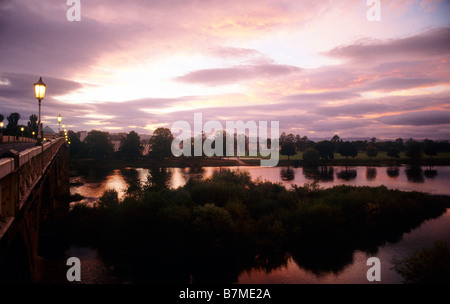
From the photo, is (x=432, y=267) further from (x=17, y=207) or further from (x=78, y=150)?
(x=78, y=150)

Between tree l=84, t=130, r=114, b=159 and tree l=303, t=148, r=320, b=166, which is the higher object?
tree l=84, t=130, r=114, b=159

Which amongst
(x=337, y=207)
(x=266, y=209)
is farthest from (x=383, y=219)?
(x=266, y=209)

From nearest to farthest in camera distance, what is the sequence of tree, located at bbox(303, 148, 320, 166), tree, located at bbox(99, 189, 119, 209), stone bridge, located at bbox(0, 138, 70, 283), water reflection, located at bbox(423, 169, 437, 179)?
stone bridge, located at bbox(0, 138, 70, 283) → tree, located at bbox(99, 189, 119, 209) → water reflection, located at bbox(423, 169, 437, 179) → tree, located at bbox(303, 148, 320, 166)

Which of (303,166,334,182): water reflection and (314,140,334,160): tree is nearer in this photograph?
(303,166,334,182): water reflection

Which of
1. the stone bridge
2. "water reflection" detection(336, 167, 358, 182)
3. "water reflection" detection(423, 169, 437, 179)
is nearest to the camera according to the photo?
the stone bridge

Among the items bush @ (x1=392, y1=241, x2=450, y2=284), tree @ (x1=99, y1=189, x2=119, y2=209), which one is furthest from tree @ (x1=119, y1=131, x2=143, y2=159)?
bush @ (x1=392, y1=241, x2=450, y2=284)

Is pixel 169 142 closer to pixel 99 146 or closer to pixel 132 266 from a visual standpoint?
pixel 99 146

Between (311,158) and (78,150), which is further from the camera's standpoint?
(311,158)

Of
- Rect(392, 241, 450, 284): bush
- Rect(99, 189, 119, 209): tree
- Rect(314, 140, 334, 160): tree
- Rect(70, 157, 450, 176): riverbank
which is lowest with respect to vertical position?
Rect(392, 241, 450, 284): bush

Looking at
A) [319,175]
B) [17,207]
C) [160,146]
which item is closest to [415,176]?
[319,175]

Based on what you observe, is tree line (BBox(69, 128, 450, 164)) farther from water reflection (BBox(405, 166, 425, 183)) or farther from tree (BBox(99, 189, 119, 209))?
tree (BBox(99, 189, 119, 209))

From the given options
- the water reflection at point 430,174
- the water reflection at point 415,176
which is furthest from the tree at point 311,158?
the water reflection at point 430,174

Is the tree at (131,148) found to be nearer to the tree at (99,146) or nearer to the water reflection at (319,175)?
the tree at (99,146)

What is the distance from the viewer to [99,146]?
99.9 meters
